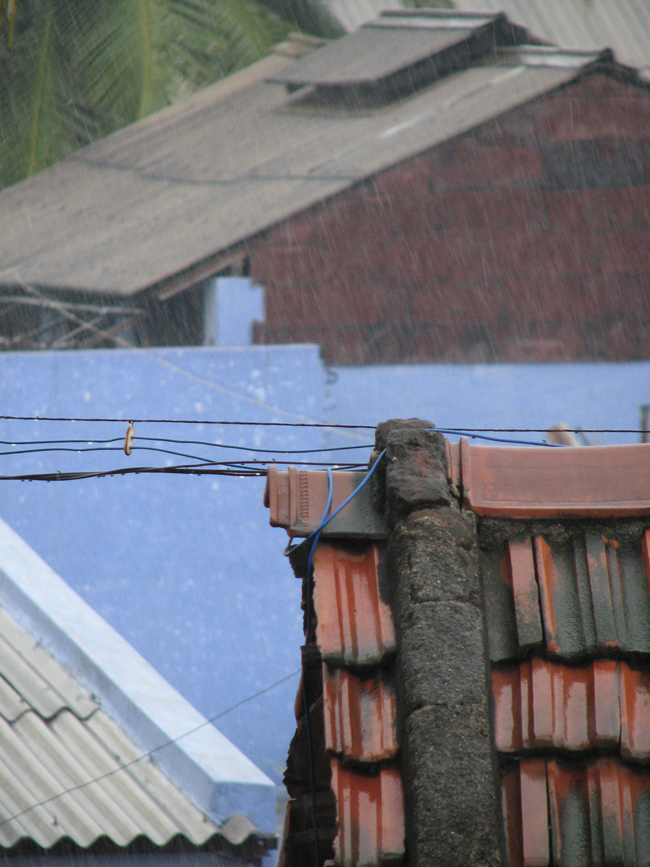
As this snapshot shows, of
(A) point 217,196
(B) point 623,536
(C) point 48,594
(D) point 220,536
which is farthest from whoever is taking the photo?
(A) point 217,196

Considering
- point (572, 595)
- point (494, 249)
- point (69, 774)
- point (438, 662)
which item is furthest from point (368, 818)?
point (494, 249)

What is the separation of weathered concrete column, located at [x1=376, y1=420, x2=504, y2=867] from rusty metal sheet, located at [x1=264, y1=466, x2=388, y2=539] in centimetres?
7

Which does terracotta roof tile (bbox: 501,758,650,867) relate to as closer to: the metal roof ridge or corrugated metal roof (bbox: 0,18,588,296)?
the metal roof ridge

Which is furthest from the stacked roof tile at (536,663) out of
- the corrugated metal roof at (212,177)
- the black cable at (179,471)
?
the corrugated metal roof at (212,177)

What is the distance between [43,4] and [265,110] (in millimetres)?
5007

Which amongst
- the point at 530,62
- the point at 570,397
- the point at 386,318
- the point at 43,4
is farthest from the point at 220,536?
the point at 43,4

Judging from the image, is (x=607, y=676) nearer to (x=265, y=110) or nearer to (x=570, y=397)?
(x=570, y=397)

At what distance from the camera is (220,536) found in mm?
9297

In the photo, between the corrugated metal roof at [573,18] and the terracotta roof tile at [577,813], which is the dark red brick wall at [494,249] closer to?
the corrugated metal roof at [573,18]

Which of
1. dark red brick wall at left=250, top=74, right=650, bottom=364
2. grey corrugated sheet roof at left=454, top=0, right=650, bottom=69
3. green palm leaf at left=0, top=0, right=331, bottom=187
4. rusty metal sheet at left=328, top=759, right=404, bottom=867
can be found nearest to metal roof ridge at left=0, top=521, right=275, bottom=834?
rusty metal sheet at left=328, top=759, right=404, bottom=867

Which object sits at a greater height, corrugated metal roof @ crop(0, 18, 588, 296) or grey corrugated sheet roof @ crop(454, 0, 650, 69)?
grey corrugated sheet roof @ crop(454, 0, 650, 69)

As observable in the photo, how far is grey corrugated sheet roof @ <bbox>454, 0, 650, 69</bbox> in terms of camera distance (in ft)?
44.4

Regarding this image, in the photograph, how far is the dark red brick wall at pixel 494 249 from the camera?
34.6 feet

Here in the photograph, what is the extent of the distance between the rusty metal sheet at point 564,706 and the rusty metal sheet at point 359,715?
12.2 inches
